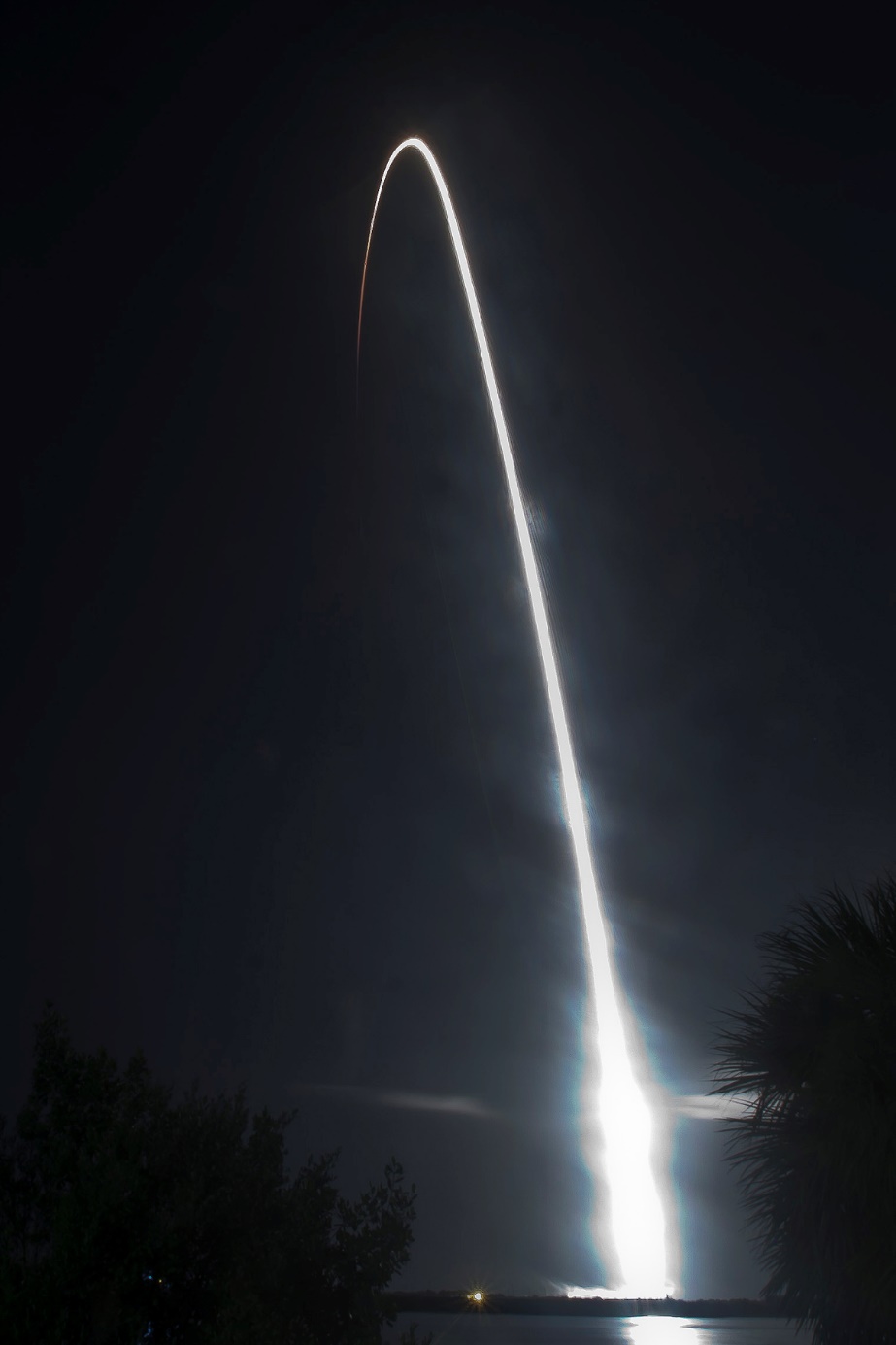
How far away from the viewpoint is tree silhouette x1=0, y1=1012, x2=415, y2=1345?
10.5 metres

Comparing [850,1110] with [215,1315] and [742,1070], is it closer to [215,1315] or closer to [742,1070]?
[742,1070]

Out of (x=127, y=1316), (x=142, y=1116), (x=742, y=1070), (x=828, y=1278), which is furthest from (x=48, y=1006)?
(x=828, y=1278)

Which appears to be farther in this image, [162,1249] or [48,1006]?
[48,1006]

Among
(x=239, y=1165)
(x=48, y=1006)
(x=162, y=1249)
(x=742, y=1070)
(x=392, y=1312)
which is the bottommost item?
(x=392, y=1312)

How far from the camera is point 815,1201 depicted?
39.5 ft

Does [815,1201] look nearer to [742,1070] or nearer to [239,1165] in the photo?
[742,1070]

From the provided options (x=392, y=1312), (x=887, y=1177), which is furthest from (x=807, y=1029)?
(x=392, y=1312)

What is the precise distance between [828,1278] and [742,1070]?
263 centimetres

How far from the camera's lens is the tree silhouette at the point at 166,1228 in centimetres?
1045

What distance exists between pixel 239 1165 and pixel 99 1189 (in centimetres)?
204

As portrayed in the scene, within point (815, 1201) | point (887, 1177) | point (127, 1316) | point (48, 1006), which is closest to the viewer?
point (127, 1316)

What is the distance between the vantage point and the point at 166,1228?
431 inches

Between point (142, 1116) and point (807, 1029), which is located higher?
point (807, 1029)

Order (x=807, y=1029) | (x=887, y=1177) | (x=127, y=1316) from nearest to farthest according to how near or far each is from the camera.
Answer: (x=127, y=1316), (x=887, y=1177), (x=807, y=1029)
